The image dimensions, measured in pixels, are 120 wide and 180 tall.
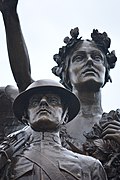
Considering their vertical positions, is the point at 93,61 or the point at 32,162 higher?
the point at 93,61

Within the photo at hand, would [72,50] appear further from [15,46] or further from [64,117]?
[64,117]

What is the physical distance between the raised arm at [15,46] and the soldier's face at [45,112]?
5.17ft

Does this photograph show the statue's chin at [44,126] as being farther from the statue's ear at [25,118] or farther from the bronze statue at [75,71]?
the bronze statue at [75,71]

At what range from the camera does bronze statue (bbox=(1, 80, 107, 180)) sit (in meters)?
5.14

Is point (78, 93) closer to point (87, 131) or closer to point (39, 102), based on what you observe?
point (87, 131)

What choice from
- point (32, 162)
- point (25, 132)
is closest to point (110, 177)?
point (25, 132)

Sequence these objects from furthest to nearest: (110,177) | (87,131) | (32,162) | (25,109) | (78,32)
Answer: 1. (78,32)
2. (87,131)
3. (110,177)
4. (25,109)
5. (32,162)

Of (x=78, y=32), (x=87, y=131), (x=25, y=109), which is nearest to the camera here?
(x=25, y=109)

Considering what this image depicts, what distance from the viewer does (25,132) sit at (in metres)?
5.84

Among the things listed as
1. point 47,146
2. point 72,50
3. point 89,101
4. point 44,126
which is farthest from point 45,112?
point 72,50

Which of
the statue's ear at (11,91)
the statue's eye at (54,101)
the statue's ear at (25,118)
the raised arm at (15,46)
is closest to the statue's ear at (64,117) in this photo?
A: the statue's eye at (54,101)

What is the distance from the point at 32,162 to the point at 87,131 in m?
2.12

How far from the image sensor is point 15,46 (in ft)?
23.4

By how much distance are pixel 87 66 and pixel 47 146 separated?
2.28 meters
